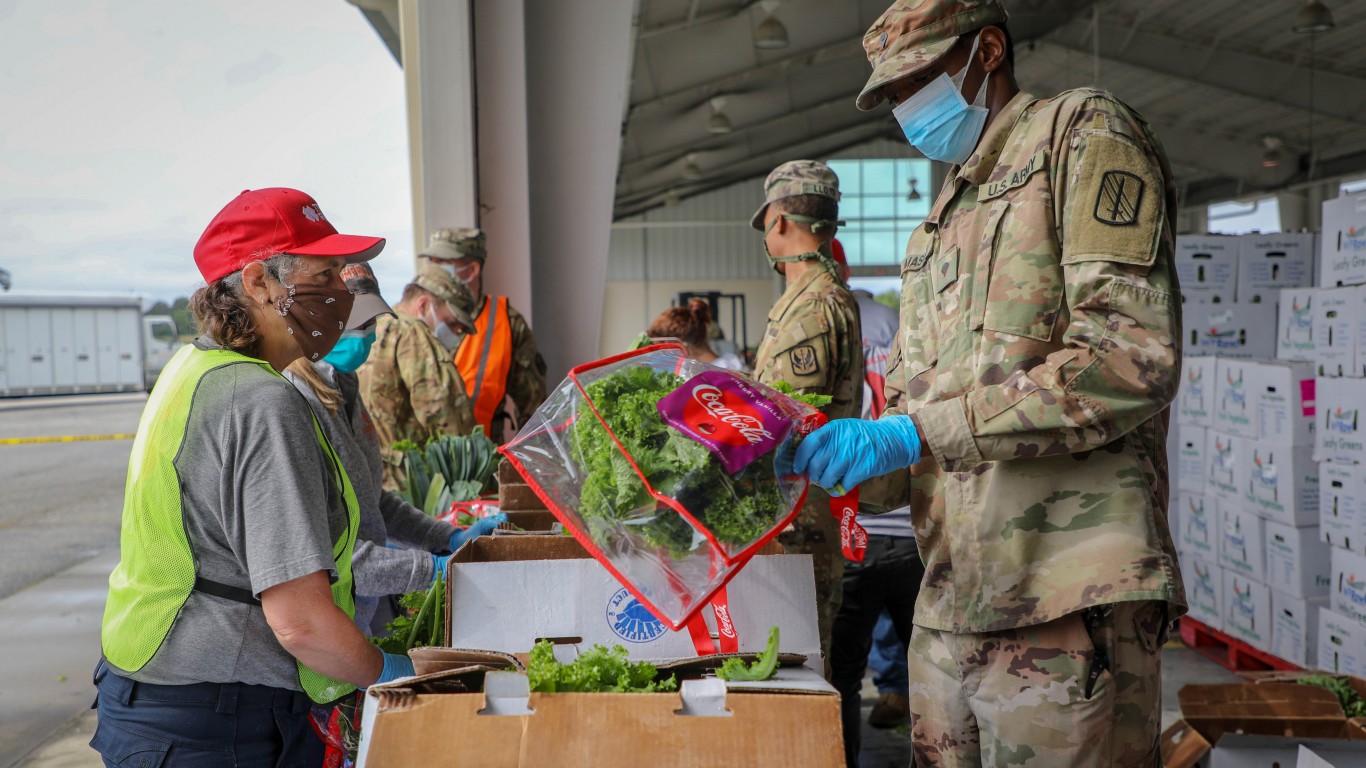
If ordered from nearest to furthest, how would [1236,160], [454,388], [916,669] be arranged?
1. [916,669]
2. [454,388]
3. [1236,160]

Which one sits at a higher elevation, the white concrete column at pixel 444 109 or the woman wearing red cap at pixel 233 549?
the white concrete column at pixel 444 109

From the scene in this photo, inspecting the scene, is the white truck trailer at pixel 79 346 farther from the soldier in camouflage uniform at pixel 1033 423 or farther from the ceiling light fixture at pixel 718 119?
the soldier in camouflage uniform at pixel 1033 423

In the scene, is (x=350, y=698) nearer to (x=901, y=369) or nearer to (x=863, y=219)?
(x=901, y=369)

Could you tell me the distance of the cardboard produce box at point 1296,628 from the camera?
15.9ft

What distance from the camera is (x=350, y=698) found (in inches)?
81.7

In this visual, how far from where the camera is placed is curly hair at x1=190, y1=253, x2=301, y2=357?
175cm

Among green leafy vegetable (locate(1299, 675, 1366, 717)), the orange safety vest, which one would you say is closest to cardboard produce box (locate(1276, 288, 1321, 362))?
green leafy vegetable (locate(1299, 675, 1366, 717))

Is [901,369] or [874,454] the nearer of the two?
[874,454]

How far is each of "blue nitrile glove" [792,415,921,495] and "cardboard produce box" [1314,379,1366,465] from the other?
370 cm

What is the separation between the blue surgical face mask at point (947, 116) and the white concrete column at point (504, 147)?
13.0 feet

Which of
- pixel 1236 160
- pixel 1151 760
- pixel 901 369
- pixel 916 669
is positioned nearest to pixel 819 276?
pixel 901 369

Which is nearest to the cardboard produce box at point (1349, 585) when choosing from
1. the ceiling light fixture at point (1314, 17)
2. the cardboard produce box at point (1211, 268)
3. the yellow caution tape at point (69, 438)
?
the cardboard produce box at point (1211, 268)

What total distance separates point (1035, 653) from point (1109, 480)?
1.01 feet

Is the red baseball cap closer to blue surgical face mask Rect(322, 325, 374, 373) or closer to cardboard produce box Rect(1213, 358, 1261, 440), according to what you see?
blue surgical face mask Rect(322, 325, 374, 373)
